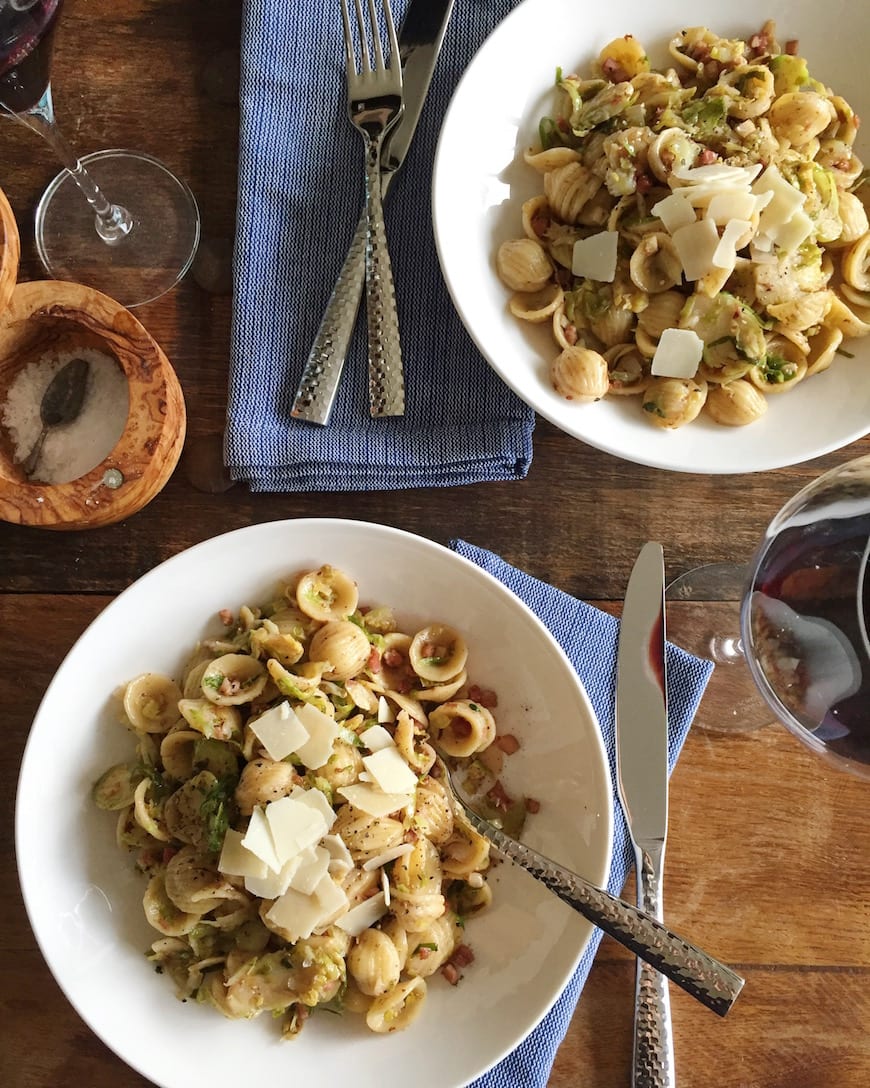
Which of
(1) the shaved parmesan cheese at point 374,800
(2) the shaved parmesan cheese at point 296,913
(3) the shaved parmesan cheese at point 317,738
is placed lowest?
(2) the shaved parmesan cheese at point 296,913

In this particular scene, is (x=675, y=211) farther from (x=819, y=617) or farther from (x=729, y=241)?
(x=819, y=617)

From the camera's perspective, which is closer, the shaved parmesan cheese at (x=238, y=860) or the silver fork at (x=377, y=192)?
the shaved parmesan cheese at (x=238, y=860)

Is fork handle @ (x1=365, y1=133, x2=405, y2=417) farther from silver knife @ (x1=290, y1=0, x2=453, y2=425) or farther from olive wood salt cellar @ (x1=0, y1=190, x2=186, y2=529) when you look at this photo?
olive wood salt cellar @ (x1=0, y1=190, x2=186, y2=529)

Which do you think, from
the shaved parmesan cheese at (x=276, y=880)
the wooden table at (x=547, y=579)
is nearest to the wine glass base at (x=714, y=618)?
the wooden table at (x=547, y=579)

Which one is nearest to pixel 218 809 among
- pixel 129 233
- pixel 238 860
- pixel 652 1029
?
pixel 238 860

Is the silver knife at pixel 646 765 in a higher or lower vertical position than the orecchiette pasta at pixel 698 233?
lower

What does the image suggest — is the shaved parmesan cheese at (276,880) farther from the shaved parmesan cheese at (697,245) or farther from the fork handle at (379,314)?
the shaved parmesan cheese at (697,245)
